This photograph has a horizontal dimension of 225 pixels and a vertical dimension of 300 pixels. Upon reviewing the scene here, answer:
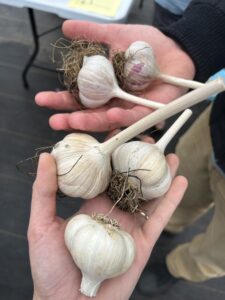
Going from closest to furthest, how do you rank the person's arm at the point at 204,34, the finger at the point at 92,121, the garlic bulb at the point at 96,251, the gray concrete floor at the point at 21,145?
the garlic bulb at the point at 96,251 → the finger at the point at 92,121 → the person's arm at the point at 204,34 → the gray concrete floor at the point at 21,145

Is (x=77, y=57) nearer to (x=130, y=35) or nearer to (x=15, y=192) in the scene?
(x=130, y=35)

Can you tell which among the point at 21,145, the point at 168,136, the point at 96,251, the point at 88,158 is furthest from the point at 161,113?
the point at 21,145

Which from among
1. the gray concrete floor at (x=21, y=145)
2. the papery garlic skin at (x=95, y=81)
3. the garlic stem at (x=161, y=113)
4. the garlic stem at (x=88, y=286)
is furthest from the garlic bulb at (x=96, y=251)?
the gray concrete floor at (x=21, y=145)

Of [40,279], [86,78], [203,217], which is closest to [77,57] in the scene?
[86,78]

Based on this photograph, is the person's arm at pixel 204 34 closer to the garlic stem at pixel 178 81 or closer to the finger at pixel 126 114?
the garlic stem at pixel 178 81

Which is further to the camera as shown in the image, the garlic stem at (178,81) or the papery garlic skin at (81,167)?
the garlic stem at (178,81)

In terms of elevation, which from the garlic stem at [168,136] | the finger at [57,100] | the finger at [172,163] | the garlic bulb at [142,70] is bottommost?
the finger at [57,100]

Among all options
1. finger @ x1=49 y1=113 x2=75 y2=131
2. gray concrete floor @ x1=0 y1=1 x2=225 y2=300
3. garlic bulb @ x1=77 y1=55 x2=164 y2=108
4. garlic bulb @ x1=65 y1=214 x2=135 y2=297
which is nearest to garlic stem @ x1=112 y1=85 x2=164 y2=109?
garlic bulb @ x1=77 y1=55 x2=164 y2=108

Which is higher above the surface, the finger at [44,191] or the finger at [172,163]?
the finger at [172,163]
